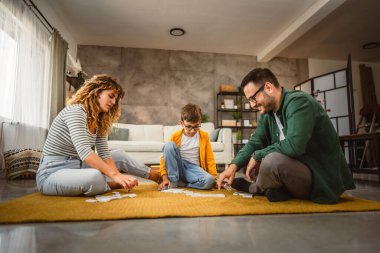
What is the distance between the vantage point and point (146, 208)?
127 centimetres

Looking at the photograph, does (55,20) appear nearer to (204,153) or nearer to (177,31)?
(177,31)

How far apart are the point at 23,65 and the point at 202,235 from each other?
3.55m

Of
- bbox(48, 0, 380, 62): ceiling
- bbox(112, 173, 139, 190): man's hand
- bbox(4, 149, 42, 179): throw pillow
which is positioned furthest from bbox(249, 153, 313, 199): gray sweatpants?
bbox(48, 0, 380, 62): ceiling

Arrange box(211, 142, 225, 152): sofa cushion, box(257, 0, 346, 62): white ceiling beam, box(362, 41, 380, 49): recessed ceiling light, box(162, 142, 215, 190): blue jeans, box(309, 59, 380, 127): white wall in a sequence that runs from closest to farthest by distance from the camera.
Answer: box(162, 142, 215, 190): blue jeans, box(257, 0, 346, 62): white ceiling beam, box(211, 142, 225, 152): sofa cushion, box(362, 41, 380, 49): recessed ceiling light, box(309, 59, 380, 127): white wall

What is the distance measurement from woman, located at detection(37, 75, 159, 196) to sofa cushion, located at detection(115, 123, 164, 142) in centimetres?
319

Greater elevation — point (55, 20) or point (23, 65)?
point (55, 20)

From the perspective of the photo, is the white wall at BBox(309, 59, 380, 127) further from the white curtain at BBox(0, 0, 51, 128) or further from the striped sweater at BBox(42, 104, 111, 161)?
the striped sweater at BBox(42, 104, 111, 161)

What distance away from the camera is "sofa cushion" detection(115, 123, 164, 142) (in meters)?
5.11

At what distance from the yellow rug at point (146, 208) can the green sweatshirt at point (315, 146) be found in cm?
10

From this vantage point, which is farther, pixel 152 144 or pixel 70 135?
pixel 152 144

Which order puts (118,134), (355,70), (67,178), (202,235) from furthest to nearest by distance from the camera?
Result: (355,70) < (118,134) < (67,178) < (202,235)

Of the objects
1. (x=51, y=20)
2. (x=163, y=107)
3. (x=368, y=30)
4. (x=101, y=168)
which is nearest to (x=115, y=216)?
(x=101, y=168)

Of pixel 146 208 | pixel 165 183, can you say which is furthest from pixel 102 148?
pixel 146 208

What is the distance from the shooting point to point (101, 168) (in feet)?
5.04
